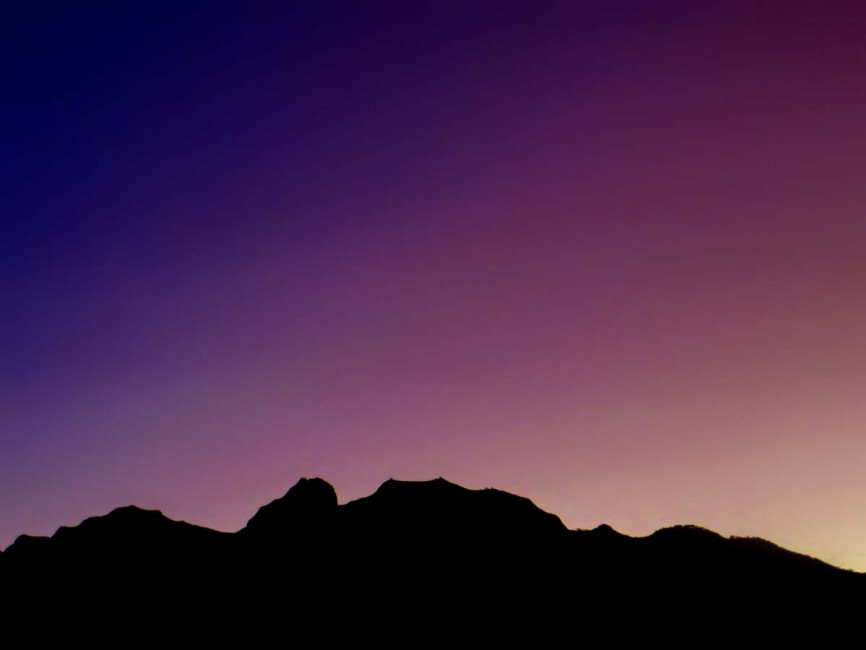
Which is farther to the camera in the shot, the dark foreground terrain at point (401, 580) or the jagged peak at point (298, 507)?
the jagged peak at point (298, 507)

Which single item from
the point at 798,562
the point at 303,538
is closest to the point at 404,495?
the point at 303,538

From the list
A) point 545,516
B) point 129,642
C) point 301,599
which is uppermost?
point 545,516

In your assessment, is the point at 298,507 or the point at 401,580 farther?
the point at 298,507

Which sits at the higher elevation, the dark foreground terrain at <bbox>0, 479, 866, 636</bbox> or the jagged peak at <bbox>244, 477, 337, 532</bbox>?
the jagged peak at <bbox>244, 477, 337, 532</bbox>

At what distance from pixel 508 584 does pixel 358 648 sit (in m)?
15.7

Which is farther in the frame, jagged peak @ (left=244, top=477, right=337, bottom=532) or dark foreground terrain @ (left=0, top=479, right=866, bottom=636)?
jagged peak @ (left=244, top=477, right=337, bottom=532)

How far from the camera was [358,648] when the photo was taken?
61.5 meters

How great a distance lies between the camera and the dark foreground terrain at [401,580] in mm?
63062

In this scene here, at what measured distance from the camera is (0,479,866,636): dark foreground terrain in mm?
63062

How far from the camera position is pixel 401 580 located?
69062 mm

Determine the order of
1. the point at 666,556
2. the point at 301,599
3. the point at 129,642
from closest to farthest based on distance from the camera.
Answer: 1. the point at 129,642
2. the point at 301,599
3. the point at 666,556

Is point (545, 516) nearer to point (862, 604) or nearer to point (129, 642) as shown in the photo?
point (862, 604)

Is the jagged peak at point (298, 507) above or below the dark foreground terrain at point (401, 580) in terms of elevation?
above

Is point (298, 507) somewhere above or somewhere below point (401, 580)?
above
